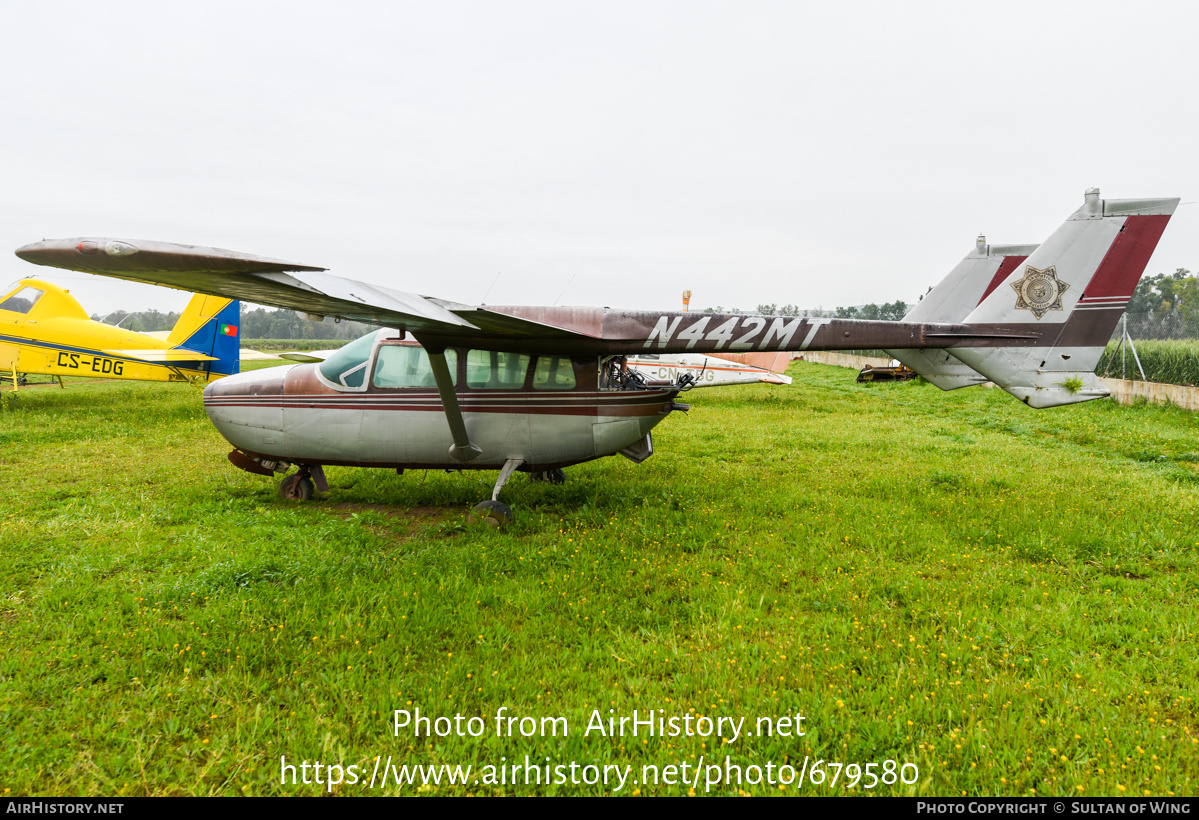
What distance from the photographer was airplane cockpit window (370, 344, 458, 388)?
263 inches

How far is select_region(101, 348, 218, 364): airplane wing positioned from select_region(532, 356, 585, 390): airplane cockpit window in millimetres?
14118

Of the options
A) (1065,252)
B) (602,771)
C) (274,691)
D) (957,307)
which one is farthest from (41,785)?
(957,307)

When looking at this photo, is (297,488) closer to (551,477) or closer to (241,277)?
(551,477)

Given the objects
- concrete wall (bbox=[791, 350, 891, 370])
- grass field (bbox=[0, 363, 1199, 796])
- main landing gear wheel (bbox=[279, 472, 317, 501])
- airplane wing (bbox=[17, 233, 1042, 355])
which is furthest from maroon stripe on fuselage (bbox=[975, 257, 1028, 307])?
concrete wall (bbox=[791, 350, 891, 370])

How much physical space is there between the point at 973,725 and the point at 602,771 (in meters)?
1.98

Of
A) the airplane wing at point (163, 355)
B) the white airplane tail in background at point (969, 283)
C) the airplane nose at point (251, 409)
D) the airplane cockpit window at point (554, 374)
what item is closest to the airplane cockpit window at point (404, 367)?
the airplane cockpit window at point (554, 374)

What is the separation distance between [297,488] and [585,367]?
4047 mm

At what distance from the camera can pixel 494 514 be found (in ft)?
20.6

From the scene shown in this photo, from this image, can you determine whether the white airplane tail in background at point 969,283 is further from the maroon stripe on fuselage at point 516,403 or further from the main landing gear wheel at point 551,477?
the main landing gear wheel at point 551,477

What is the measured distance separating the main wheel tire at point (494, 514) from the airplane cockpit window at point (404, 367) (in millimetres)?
1506

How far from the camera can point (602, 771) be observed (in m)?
2.73

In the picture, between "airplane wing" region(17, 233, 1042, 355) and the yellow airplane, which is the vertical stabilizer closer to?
the yellow airplane

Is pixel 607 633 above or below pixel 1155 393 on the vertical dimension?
below

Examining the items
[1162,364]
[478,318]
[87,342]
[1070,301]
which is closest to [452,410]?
[478,318]
